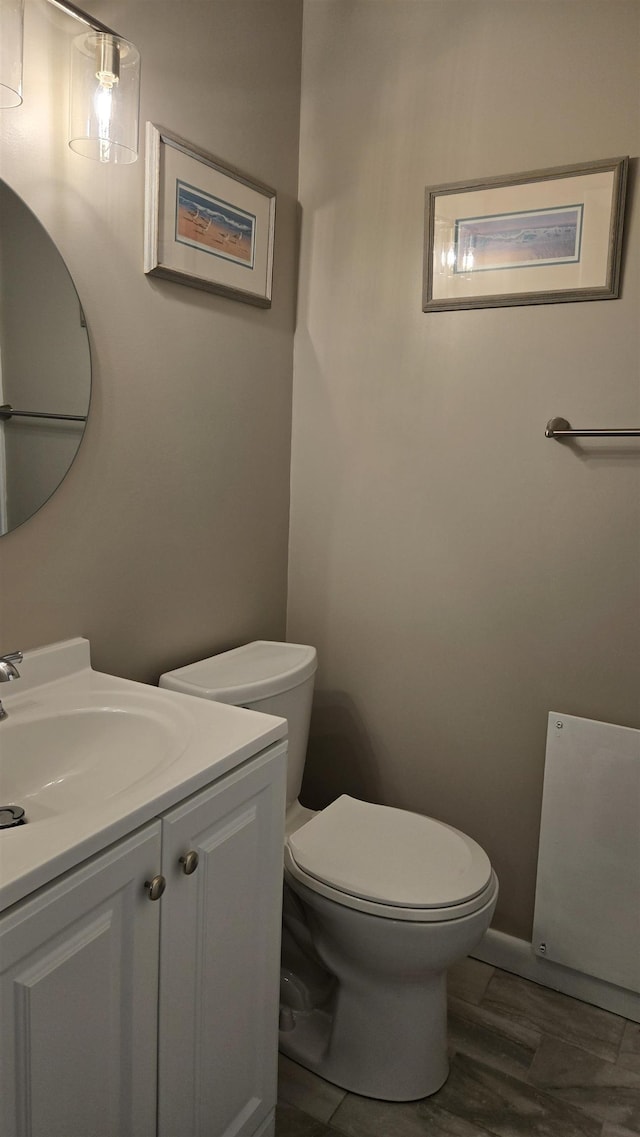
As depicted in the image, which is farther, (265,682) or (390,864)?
(265,682)

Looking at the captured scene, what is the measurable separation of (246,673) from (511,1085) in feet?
3.33

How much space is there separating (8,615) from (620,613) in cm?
129

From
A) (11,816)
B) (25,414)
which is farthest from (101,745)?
(25,414)

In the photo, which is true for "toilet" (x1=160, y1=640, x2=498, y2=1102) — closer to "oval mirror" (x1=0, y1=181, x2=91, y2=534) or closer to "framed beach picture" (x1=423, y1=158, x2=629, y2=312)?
"oval mirror" (x1=0, y1=181, x2=91, y2=534)

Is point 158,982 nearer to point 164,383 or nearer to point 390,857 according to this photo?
point 390,857

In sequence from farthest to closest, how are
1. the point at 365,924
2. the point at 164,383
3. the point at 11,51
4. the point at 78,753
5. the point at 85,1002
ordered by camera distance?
1. the point at 164,383
2. the point at 365,924
3. the point at 78,753
4. the point at 11,51
5. the point at 85,1002

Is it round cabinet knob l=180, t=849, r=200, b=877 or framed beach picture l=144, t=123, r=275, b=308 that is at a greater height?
framed beach picture l=144, t=123, r=275, b=308

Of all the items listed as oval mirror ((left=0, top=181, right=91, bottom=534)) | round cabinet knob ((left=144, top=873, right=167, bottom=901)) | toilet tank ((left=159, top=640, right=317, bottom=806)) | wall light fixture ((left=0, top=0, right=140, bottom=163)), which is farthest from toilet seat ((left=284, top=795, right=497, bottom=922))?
wall light fixture ((left=0, top=0, right=140, bottom=163))

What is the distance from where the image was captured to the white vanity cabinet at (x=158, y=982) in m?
0.85

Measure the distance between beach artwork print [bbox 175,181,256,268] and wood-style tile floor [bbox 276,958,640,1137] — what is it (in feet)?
5.90

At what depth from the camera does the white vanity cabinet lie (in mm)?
846

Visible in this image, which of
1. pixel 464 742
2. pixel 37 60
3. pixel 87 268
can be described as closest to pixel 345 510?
pixel 464 742

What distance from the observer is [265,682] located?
166cm

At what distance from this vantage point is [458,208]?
1809 millimetres
